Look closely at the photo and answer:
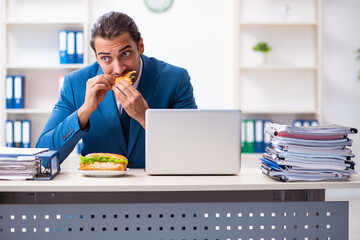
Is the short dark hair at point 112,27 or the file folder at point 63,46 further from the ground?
the file folder at point 63,46

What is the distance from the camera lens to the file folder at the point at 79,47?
12.9 ft

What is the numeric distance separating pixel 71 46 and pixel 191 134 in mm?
2708

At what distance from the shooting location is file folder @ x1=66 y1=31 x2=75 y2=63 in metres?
3.92

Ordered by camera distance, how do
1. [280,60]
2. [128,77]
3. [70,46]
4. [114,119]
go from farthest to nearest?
[280,60], [70,46], [114,119], [128,77]

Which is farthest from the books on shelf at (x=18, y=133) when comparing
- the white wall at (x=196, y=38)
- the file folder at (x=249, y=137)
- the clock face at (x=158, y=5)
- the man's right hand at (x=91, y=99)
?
the man's right hand at (x=91, y=99)

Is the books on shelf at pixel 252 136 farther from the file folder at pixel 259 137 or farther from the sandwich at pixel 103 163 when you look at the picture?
the sandwich at pixel 103 163

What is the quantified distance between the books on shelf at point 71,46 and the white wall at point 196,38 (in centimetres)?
38

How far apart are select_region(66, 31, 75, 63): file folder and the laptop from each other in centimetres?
262

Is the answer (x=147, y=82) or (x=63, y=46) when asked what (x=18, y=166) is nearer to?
(x=147, y=82)

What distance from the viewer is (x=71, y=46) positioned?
156 inches

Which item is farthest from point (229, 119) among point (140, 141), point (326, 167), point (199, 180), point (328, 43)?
point (328, 43)

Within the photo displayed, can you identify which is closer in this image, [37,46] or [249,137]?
[249,137]

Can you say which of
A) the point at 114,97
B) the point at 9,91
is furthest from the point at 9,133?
the point at 114,97

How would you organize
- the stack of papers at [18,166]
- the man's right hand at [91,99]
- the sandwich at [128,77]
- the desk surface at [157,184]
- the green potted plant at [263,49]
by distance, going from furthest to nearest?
the green potted plant at [263,49]
the sandwich at [128,77]
the man's right hand at [91,99]
the stack of papers at [18,166]
the desk surface at [157,184]
